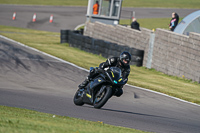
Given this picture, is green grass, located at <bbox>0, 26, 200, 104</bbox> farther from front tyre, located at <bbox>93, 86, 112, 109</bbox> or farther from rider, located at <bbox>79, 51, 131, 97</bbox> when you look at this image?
front tyre, located at <bbox>93, 86, 112, 109</bbox>

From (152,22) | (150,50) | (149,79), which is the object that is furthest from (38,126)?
(152,22)

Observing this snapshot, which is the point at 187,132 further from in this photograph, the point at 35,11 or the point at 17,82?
the point at 35,11

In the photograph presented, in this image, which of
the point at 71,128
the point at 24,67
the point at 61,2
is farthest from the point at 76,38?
the point at 61,2

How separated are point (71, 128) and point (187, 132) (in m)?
2.63

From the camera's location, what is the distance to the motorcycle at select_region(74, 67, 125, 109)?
27.6ft

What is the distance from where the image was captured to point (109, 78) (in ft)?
27.6

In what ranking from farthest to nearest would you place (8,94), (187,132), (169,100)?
(169,100)
(8,94)
(187,132)

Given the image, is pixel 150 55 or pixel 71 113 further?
pixel 150 55

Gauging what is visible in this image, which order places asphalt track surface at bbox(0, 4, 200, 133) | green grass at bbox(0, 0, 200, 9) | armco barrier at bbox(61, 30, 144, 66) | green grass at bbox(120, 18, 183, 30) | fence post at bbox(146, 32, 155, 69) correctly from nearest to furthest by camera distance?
asphalt track surface at bbox(0, 4, 200, 133)
fence post at bbox(146, 32, 155, 69)
armco barrier at bbox(61, 30, 144, 66)
green grass at bbox(120, 18, 183, 30)
green grass at bbox(0, 0, 200, 9)

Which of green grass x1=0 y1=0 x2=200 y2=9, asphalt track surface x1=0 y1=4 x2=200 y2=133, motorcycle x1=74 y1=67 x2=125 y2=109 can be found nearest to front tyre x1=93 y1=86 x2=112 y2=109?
motorcycle x1=74 y1=67 x2=125 y2=109

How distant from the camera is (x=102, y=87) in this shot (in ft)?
28.1

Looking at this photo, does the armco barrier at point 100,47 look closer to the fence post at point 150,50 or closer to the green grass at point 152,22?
the fence post at point 150,50

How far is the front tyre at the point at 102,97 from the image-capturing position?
8.37 metres

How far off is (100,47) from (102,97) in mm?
11980
